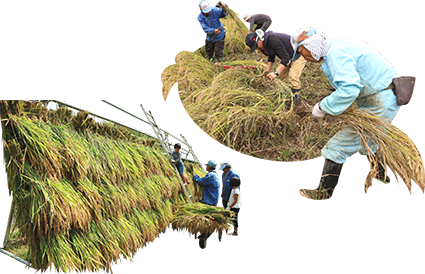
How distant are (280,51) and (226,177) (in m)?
1.64

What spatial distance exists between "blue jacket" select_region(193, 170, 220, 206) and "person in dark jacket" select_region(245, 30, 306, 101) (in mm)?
1400

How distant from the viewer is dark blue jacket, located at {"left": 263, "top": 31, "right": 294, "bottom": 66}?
4.39 metres

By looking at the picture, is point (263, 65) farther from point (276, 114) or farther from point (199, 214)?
point (199, 214)

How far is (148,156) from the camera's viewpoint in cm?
371

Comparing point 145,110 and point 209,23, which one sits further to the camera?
point 209,23

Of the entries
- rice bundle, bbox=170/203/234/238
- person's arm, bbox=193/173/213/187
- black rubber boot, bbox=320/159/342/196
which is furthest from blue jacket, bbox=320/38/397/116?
rice bundle, bbox=170/203/234/238

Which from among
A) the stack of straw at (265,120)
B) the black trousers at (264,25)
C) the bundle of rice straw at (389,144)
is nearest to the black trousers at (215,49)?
the stack of straw at (265,120)

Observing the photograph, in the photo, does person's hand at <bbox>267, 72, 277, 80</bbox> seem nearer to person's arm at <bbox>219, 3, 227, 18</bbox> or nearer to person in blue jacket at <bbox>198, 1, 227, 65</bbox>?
person in blue jacket at <bbox>198, 1, 227, 65</bbox>

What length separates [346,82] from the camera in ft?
11.1

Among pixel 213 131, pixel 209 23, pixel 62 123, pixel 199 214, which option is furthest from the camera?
pixel 209 23

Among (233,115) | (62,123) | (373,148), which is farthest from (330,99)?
(62,123)

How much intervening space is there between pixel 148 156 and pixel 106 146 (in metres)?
0.46

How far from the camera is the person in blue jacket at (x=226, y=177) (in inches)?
147

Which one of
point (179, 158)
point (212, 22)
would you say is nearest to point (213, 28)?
point (212, 22)
